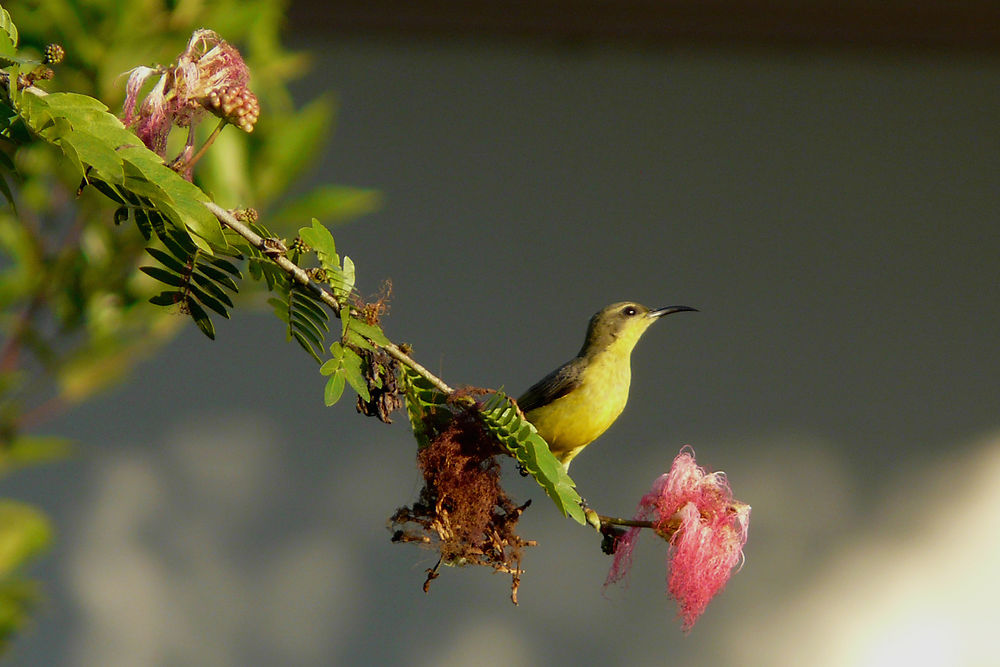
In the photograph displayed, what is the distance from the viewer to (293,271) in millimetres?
834

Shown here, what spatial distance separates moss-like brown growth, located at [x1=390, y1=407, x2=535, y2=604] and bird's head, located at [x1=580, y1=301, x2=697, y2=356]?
2.79 feet

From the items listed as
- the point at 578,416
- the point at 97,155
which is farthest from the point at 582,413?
the point at 97,155

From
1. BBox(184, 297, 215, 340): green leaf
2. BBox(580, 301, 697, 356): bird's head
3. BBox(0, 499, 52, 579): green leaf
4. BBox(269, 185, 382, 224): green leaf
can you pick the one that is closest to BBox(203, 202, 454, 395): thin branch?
BBox(184, 297, 215, 340): green leaf

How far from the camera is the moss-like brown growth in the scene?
966 mm

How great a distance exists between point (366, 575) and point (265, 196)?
6.46 ft

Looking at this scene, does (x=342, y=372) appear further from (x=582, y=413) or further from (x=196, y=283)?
(x=582, y=413)

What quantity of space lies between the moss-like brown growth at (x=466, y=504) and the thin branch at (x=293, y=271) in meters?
0.11

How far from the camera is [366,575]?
3891 millimetres

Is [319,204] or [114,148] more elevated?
[319,204]

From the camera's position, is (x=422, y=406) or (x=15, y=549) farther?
(x=15, y=549)

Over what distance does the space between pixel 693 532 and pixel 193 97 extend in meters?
0.55

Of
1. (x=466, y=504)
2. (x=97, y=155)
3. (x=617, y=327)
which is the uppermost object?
(x=617, y=327)

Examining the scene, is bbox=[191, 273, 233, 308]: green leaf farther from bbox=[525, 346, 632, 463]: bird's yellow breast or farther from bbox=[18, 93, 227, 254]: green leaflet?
bbox=[525, 346, 632, 463]: bird's yellow breast

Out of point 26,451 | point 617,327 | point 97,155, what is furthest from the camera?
point 26,451
